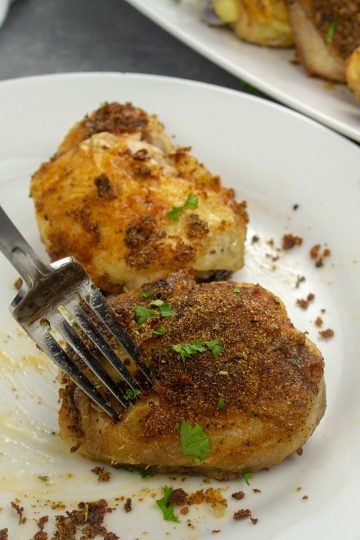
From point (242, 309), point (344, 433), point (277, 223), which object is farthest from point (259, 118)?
point (344, 433)

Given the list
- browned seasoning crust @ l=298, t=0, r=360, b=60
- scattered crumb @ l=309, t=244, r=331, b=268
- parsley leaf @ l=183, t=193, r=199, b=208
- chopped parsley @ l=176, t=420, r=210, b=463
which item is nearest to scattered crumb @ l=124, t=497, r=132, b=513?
chopped parsley @ l=176, t=420, r=210, b=463

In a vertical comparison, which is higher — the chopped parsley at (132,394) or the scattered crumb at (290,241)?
the chopped parsley at (132,394)

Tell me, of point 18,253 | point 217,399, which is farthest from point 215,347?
point 18,253

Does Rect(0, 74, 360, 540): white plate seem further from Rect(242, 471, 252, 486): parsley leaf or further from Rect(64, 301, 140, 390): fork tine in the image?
Rect(64, 301, 140, 390): fork tine

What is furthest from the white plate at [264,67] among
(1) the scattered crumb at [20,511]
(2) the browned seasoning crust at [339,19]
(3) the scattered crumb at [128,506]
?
(1) the scattered crumb at [20,511]

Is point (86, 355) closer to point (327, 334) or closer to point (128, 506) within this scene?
point (128, 506)

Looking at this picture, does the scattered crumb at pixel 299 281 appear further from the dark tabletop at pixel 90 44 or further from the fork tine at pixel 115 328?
the dark tabletop at pixel 90 44

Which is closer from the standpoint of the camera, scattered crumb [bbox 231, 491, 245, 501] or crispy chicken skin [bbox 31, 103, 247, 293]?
scattered crumb [bbox 231, 491, 245, 501]
